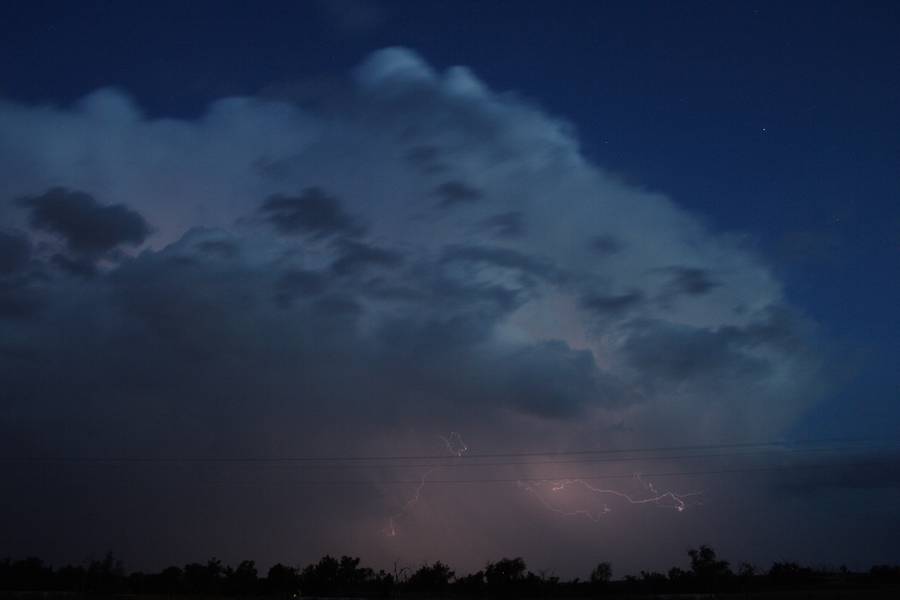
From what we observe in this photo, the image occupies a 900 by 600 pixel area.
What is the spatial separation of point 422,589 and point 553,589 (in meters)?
20.6

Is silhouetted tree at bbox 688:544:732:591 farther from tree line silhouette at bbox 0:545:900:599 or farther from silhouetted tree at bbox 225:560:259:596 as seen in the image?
silhouetted tree at bbox 225:560:259:596

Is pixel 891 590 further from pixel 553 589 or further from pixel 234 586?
pixel 234 586

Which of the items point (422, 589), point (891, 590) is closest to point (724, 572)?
point (891, 590)

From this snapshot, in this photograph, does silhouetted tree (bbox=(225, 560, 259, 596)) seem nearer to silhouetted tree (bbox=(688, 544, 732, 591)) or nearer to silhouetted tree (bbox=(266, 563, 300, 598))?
silhouetted tree (bbox=(266, 563, 300, 598))

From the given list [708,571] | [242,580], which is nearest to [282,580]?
[242,580]

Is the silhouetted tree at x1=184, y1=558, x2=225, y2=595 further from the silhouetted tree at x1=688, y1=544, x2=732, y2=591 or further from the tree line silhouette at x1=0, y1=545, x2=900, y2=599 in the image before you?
the silhouetted tree at x1=688, y1=544, x2=732, y2=591

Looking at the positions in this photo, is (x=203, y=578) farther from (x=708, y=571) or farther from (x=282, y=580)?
(x=708, y=571)

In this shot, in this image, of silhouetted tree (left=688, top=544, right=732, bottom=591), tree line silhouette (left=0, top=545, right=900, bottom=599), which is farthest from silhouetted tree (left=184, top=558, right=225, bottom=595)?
silhouetted tree (left=688, top=544, right=732, bottom=591)

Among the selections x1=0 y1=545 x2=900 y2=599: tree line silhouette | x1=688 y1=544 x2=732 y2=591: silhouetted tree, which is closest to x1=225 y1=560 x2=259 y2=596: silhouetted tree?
x1=0 y1=545 x2=900 y2=599: tree line silhouette

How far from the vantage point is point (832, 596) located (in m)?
74.4


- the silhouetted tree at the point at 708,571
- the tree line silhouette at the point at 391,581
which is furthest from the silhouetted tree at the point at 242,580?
the silhouetted tree at the point at 708,571

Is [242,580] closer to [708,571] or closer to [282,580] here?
[282,580]

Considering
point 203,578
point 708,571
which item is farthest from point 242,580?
point 708,571

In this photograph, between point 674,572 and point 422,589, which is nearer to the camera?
point 674,572
